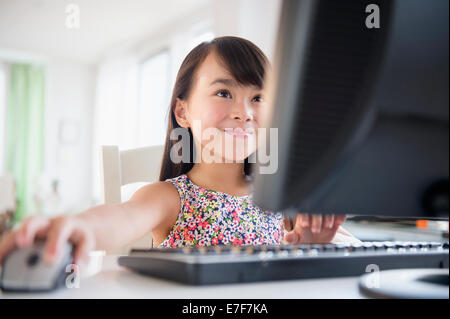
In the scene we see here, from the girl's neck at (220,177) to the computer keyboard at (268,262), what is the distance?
0.58m

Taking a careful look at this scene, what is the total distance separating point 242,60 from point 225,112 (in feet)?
0.45

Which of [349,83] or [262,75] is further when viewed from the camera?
[262,75]

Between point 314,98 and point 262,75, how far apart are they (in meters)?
0.62

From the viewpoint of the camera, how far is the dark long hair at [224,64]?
979 millimetres

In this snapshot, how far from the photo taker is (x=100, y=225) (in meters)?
0.55

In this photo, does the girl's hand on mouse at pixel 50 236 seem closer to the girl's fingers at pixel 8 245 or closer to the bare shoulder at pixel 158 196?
the girl's fingers at pixel 8 245

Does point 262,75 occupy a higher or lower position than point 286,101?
higher

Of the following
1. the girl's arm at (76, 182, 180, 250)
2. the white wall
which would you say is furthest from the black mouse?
the white wall

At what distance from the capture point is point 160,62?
18.0 feet

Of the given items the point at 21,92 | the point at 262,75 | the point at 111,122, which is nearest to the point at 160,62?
the point at 111,122

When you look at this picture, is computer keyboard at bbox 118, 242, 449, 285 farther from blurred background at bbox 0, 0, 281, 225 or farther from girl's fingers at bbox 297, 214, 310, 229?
blurred background at bbox 0, 0, 281, 225

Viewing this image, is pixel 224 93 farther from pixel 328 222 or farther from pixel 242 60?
pixel 328 222

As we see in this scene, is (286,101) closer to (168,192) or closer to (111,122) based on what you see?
(168,192)

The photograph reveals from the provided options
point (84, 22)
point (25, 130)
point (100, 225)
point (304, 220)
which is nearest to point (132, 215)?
point (100, 225)
